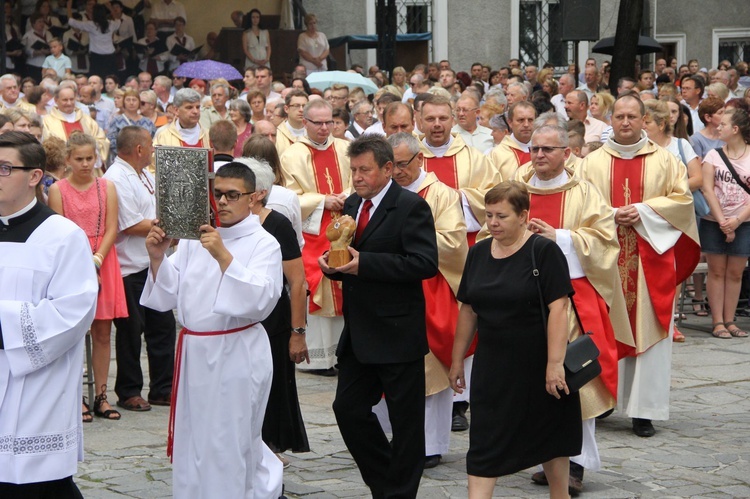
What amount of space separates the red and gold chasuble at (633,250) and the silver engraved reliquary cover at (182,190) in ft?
11.9

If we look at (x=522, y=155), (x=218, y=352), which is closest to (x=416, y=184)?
(x=218, y=352)

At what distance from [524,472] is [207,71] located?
13.1 metres

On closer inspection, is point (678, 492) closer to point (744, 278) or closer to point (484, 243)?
point (484, 243)

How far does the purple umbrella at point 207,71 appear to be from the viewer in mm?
19078

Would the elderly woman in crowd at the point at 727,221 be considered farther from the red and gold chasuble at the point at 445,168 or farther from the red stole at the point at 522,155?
the red and gold chasuble at the point at 445,168

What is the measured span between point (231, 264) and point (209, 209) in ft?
0.85

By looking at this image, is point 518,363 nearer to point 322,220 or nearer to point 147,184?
point 147,184

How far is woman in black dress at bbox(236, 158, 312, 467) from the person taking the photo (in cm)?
650

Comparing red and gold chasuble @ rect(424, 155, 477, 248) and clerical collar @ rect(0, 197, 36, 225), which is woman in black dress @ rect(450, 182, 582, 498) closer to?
clerical collar @ rect(0, 197, 36, 225)

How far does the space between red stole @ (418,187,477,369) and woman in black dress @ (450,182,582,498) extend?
1545 mm

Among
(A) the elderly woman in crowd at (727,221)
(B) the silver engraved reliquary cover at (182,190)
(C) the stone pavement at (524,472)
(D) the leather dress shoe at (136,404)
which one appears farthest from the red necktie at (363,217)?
(A) the elderly woman in crowd at (727,221)

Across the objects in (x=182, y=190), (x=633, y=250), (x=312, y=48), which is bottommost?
(x=633, y=250)

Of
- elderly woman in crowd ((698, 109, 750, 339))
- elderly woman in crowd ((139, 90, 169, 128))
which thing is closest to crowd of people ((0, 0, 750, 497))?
elderly woman in crowd ((698, 109, 750, 339))

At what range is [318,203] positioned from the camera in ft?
31.4
